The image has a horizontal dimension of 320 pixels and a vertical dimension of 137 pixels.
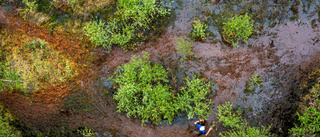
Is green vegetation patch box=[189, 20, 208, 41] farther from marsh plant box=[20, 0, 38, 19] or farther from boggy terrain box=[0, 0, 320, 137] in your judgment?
marsh plant box=[20, 0, 38, 19]

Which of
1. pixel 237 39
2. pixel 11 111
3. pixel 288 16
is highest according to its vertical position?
pixel 288 16

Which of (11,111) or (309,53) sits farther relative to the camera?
(11,111)

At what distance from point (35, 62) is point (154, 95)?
3.97 meters

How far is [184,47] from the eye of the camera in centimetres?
566

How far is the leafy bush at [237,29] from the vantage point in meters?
5.40

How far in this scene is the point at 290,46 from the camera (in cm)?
552

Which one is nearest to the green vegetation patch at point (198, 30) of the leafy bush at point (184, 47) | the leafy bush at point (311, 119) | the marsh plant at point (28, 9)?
the leafy bush at point (184, 47)

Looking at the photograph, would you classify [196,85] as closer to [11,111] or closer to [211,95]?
[211,95]

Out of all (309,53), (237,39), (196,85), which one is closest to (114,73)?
(196,85)

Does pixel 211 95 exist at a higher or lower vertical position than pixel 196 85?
lower

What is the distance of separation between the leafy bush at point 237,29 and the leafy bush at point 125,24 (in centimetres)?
196

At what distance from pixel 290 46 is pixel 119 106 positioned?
5.67 meters

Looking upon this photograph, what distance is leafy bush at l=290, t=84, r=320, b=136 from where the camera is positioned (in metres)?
5.25

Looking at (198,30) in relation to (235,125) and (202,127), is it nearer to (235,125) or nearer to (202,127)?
(202,127)
